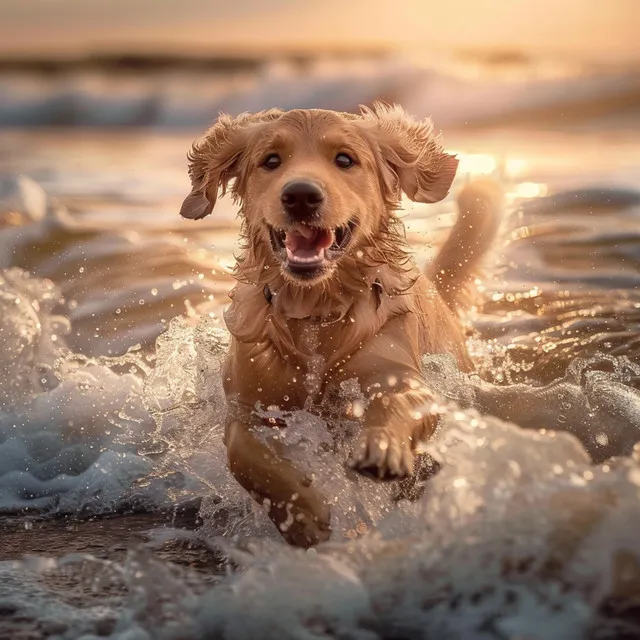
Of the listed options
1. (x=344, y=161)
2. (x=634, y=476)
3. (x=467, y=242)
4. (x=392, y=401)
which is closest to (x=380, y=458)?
(x=392, y=401)

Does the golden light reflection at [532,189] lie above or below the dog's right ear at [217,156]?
above

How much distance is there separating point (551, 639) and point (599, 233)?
6.79 meters

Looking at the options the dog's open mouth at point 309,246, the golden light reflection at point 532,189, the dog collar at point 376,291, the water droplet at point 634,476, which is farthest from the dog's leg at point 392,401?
the golden light reflection at point 532,189

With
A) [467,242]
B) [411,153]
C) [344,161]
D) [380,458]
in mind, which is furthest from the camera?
[467,242]

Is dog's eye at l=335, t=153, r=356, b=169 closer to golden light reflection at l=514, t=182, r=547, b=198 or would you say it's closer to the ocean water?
the ocean water

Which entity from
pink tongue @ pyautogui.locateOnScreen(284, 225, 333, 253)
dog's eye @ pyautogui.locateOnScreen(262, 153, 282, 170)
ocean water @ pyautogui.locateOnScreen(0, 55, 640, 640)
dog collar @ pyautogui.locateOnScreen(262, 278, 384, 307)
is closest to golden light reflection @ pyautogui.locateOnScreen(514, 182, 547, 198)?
ocean water @ pyautogui.locateOnScreen(0, 55, 640, 640)

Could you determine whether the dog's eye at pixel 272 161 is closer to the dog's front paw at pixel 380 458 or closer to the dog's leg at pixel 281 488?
the dog's leg at pixel 281 488

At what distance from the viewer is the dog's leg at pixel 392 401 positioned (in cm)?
310

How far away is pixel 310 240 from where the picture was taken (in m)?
3.65

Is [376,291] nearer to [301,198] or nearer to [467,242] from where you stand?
[301,198]

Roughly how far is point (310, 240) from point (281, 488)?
0.89 meters

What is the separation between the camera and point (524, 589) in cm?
267

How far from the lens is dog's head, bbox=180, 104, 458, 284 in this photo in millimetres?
3547

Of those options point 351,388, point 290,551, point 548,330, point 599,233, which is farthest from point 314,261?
point 599,233
